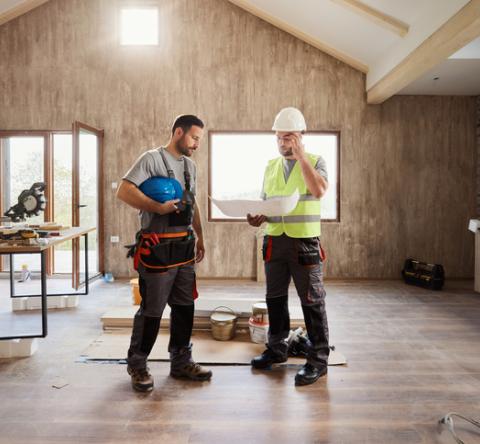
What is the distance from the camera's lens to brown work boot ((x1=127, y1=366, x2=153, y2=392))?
8.17 feet

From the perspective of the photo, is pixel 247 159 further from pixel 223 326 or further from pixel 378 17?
pixel 223 326

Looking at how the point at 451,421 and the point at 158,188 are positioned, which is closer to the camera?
the point at 451,421

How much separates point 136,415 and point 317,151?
4628 mm

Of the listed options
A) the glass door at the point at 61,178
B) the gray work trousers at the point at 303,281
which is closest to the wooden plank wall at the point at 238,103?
the glass door at the point at 61,178

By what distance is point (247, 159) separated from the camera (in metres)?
6.14

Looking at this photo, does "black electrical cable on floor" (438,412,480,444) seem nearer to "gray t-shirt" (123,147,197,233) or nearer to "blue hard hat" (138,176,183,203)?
"gray t-shirt" (123,147,197,233)

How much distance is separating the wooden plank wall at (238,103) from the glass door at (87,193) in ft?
0.51

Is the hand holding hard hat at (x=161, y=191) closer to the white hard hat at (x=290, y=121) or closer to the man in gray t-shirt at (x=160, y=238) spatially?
the man in gray t-shirt at (x=160, y=238)

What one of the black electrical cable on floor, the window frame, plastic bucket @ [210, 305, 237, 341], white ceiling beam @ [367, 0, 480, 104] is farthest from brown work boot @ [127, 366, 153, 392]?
the window frame

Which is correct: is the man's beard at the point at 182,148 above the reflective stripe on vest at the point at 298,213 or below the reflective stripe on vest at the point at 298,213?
above

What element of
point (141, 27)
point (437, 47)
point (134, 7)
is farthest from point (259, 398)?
point (134, 7)

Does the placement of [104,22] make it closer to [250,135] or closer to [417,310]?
[250,135]

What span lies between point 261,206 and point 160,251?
608 mm

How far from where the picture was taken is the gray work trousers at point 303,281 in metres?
2.61
